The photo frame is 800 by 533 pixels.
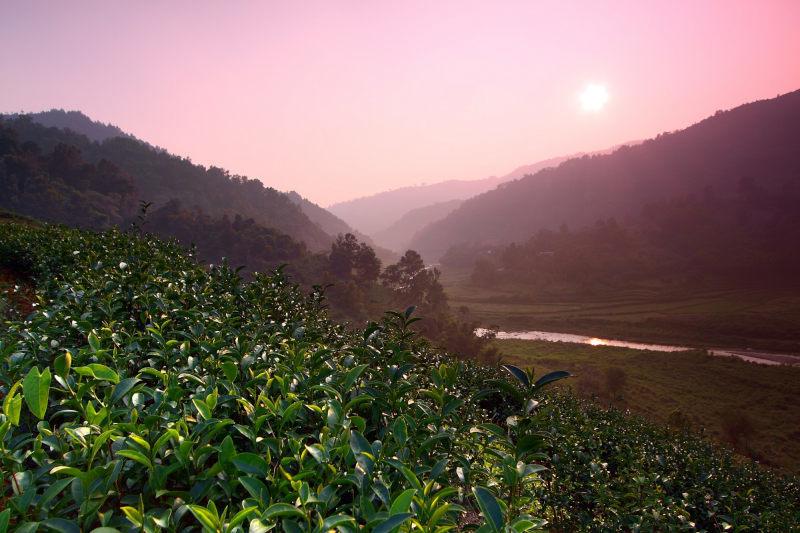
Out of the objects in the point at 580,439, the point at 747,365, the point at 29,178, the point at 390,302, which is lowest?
the point at 747,365

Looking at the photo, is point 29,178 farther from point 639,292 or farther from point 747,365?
point 639,292

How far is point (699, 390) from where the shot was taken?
46.2 meters

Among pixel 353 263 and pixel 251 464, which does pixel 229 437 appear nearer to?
pixel 251 464

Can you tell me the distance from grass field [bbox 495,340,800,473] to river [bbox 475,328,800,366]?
5686 mm

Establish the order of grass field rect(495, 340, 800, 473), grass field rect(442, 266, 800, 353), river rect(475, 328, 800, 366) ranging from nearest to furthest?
grass field rect(495, 340, 800, 473) → river rect(475, 328, 800, 366) → grass field rect(442, 266, 800, 353)

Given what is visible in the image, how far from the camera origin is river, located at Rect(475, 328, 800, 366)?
5697 centimetres

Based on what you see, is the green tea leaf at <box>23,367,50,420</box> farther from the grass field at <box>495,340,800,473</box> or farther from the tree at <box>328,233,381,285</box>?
the tree at <box>328,233,381,285</box>

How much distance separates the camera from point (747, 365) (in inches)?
2068

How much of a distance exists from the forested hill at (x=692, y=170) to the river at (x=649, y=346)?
7497 cm

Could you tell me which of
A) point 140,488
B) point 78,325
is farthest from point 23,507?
point 78,325

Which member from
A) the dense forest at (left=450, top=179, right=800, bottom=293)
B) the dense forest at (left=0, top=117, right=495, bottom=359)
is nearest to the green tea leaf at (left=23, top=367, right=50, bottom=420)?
the dense forest at (left=0, top=117, right=495, bottom=359)

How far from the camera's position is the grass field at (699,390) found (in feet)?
114

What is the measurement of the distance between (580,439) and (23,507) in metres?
9.65

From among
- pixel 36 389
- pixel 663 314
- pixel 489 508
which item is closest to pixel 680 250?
pixel 663 314
